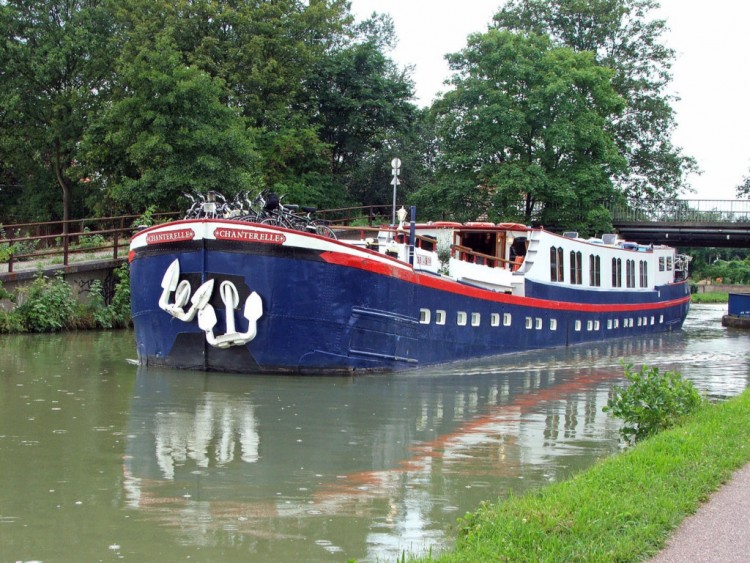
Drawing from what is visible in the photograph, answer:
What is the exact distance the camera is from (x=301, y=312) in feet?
56.2

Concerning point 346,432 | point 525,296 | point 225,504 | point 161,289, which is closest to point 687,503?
point 225,504

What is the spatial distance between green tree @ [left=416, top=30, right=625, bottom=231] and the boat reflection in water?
72.7ft

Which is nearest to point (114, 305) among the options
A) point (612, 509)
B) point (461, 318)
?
point (461, 318)

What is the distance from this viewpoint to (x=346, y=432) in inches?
485

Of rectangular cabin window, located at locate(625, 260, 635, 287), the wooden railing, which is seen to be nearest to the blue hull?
the wooden railing

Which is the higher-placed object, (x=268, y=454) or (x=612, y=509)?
(x=612, y=509)

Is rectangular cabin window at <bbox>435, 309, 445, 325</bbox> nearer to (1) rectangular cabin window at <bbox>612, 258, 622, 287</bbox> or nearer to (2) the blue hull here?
(2) the blue hull

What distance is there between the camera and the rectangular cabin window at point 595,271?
28.5 metres

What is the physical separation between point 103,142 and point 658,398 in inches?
1046

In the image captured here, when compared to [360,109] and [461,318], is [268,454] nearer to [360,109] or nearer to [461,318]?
[461,318]

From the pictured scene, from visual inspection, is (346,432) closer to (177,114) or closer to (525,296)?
(525,296)

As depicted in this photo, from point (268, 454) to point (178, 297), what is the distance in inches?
279

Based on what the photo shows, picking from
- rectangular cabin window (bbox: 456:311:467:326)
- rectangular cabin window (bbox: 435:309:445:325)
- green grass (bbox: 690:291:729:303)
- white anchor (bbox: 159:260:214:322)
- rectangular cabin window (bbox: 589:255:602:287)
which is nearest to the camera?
white anchor (bbox: 159:260:214:322)

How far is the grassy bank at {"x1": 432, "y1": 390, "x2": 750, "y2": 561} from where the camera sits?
621cm
